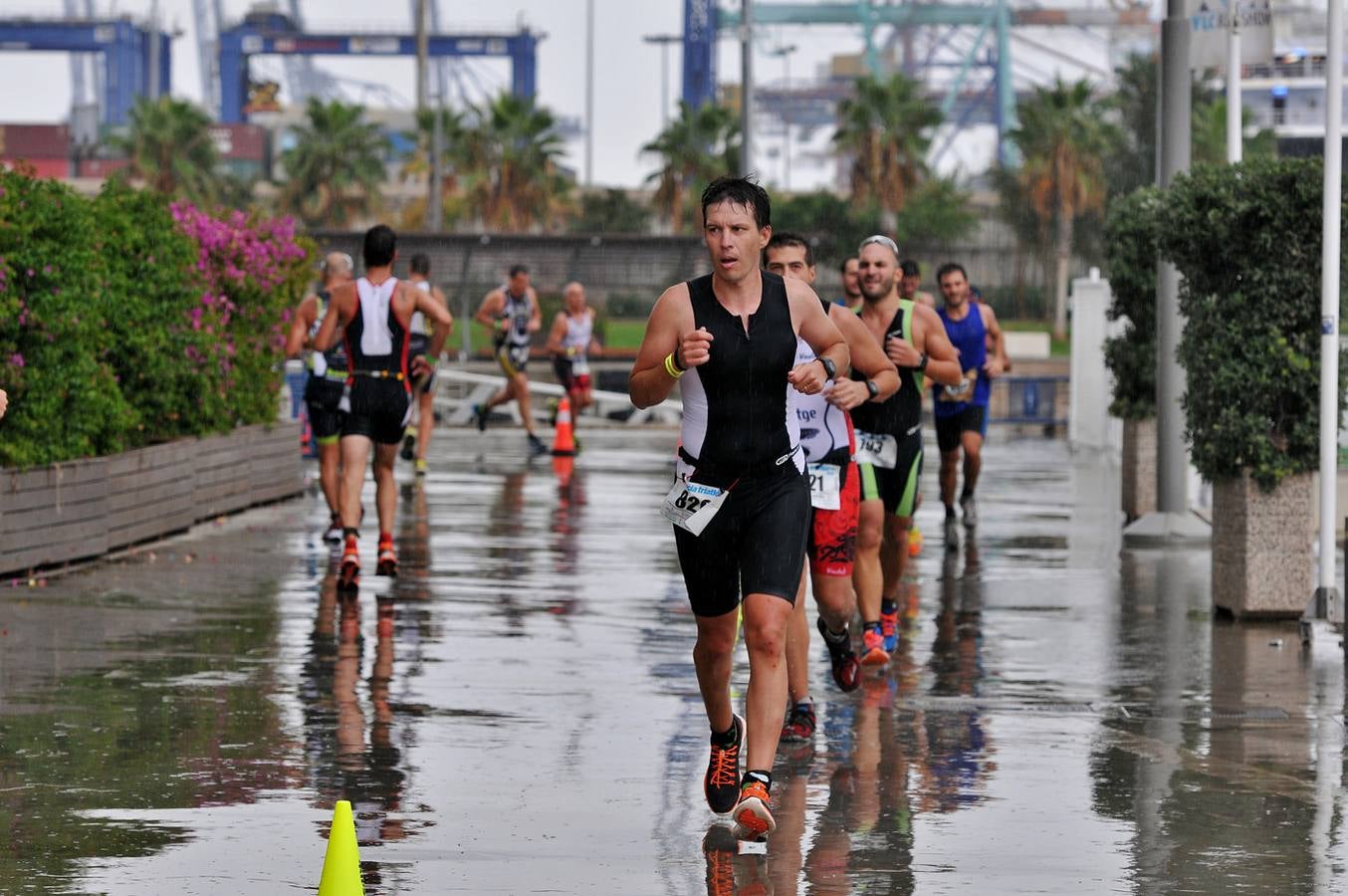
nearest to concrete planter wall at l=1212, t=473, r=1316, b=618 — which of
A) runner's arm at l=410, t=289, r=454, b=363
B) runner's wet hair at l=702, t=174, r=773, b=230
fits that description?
runner's arm at l=410, t=289, r=454, b=363

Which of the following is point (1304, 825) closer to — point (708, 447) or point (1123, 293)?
point (708, 447)

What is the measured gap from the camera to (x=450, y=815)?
24.5 feet

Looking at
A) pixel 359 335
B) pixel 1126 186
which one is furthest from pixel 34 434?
pixel 1126 186

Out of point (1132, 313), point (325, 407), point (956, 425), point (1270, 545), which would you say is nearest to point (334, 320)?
point (325, 407)

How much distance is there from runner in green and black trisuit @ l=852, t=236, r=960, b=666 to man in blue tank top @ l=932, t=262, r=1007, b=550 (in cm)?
511

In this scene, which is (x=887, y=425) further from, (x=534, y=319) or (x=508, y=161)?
(x=508, y=161)

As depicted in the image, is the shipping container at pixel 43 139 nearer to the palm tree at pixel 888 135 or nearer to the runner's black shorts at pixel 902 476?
the palm tree at pixel 888 135

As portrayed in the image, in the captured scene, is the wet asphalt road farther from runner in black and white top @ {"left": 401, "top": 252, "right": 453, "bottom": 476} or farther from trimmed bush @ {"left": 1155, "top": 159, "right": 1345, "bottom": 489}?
runner in black and white top @ {"left": 401, "top": 252, "right": 453, "bottom": 476}

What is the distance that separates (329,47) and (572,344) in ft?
454

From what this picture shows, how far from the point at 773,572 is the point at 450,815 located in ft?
3.91

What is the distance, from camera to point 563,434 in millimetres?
26219

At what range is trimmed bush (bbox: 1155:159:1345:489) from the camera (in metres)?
12.4

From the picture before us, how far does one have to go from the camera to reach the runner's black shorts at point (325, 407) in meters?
15.2

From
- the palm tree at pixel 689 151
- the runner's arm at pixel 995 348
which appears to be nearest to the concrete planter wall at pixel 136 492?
the runner's arm at pixel 995 348
